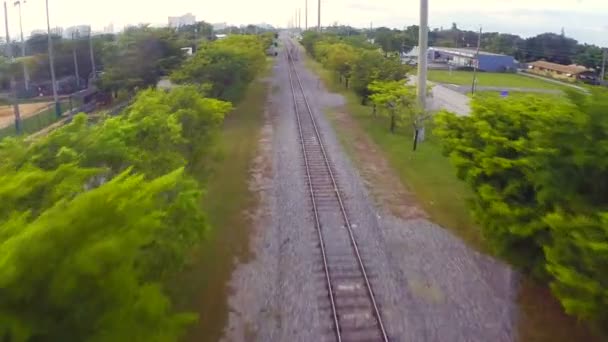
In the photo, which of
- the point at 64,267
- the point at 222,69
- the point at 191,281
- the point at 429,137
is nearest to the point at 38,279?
the point at 64,267

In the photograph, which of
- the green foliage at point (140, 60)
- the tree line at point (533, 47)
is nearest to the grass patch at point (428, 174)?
the green foliage at point (140, 60)

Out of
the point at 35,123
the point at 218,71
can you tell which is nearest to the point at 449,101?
the point at 218,71

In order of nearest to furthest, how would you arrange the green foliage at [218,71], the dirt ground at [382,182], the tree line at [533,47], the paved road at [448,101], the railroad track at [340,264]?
the railroad track at [340,264], the dirt ground at [382,182], the green foliage at [218,71], the paved road at [448,101], the tree line at [533,47]

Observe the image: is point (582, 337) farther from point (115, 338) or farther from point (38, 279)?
point (38, 279)

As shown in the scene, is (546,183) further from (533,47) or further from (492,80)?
(533,47)

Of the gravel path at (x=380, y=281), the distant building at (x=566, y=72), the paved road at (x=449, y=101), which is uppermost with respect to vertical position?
the distant building at (x=566, y=72)

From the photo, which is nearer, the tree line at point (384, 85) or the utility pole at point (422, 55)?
the utility pole at point (422, 55)

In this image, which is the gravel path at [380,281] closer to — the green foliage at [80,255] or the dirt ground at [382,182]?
the dirt ground at [382,182]
